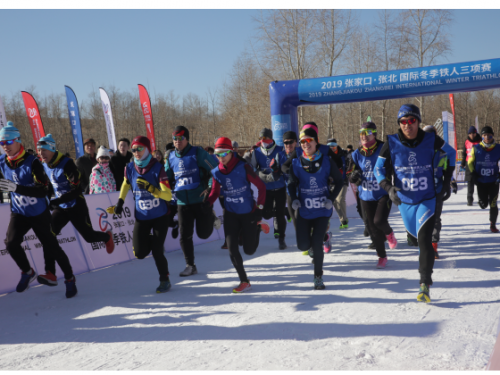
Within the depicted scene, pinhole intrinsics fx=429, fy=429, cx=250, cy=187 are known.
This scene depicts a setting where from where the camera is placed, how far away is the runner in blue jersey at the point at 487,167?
8234mm

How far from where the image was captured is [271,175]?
7.51 metres

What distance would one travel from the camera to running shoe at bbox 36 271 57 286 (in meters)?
5.35

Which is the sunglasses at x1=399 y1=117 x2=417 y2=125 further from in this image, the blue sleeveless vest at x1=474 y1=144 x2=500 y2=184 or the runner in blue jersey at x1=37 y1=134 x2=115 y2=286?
the blue sleeveless vest at x1=474 y1=144 x2=500 y2=184

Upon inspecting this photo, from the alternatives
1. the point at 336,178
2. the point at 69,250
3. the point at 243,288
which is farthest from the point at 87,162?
the point at 336,178

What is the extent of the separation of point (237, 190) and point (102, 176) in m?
3.76

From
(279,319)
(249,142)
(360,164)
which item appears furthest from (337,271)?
(249,142)

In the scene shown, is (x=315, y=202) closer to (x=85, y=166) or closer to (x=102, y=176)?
(x=102, y=176)

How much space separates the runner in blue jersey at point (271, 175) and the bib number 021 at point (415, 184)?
120 inches

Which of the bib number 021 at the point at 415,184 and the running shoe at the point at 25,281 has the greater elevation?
the bib number 021 at the point at 415,184

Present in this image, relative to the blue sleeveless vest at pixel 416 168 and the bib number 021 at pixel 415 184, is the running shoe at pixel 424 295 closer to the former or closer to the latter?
the blue sleeveless vest at pixel 416 168

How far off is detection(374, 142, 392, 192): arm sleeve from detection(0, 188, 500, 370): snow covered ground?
1246 millimetres

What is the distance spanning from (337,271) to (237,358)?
3091mm

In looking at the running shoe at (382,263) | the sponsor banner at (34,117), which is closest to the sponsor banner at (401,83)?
the running shoe at (382,263)

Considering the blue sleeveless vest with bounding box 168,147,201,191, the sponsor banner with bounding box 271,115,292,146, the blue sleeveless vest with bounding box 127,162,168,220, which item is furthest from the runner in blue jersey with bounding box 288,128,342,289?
the sponsor banner with bounding box 271,115,292,146
